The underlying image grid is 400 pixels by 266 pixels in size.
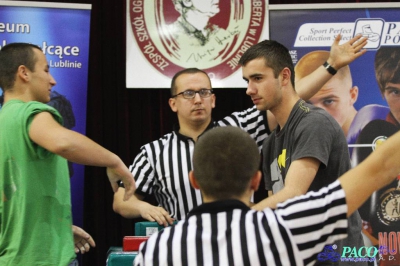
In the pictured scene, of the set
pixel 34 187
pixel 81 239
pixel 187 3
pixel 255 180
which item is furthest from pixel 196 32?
pixel 255 180

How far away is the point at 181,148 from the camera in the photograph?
3.66 metres

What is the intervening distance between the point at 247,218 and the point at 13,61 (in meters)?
1.53

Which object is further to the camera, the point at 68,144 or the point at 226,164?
the point at 68,144

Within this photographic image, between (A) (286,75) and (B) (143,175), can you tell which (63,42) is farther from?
(A) (286,75)

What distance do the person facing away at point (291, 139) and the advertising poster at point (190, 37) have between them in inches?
58.4

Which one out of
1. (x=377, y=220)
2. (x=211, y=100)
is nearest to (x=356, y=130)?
(x=377, y=220)

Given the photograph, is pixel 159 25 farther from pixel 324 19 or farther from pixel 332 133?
pixel 332 133

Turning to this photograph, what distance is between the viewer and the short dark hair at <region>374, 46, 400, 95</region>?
13.6 feet

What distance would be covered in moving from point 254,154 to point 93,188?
128 inches

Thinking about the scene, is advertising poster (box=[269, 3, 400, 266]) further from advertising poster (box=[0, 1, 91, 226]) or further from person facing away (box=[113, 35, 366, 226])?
advertising poster (box=[0, 1, 91, 226])

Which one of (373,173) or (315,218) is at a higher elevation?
(373,173)

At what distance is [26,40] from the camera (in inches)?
162

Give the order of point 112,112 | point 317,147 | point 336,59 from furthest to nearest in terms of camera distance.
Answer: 1. point 112,112
2. point 336,59
3. point 317,147

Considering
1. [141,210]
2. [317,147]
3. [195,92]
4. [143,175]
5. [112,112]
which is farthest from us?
[112,112]
